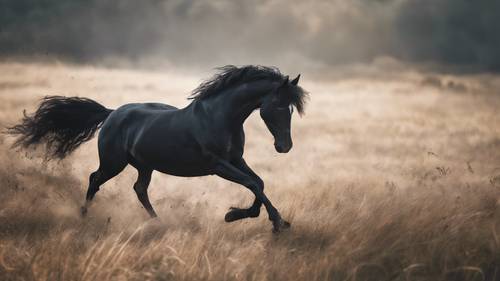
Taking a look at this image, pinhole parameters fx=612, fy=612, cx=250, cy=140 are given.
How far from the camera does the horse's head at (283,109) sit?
237 inches

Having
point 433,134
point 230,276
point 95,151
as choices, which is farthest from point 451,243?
point 433,134

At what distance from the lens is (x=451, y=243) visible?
5.10 m

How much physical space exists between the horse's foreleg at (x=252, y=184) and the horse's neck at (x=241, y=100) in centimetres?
49

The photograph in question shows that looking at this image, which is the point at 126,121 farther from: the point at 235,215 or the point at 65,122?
the point at 235,215

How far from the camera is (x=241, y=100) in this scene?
21.2 feet

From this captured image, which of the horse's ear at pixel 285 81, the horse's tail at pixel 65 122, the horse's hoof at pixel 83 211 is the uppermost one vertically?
the horse's ear at pixel 285 81

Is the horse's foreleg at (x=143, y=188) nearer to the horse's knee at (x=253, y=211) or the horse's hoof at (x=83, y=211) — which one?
the horse's hoof at (x=83, y=211)

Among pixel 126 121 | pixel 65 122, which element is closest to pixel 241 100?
pixel 126 121

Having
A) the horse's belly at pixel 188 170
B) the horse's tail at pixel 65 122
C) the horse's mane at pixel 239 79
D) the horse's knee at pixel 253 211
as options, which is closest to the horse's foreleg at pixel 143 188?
the horse's belly at pixel 188 170

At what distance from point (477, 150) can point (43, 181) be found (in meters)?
11.8

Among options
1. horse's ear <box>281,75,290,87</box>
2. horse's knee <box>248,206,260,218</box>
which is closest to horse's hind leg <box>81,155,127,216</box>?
horse's knee <box>248,206,260,218</box>

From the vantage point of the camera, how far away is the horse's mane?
6070 mm

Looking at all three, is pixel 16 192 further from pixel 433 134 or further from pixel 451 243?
pixel 433 134

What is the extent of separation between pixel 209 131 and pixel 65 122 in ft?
9.55
